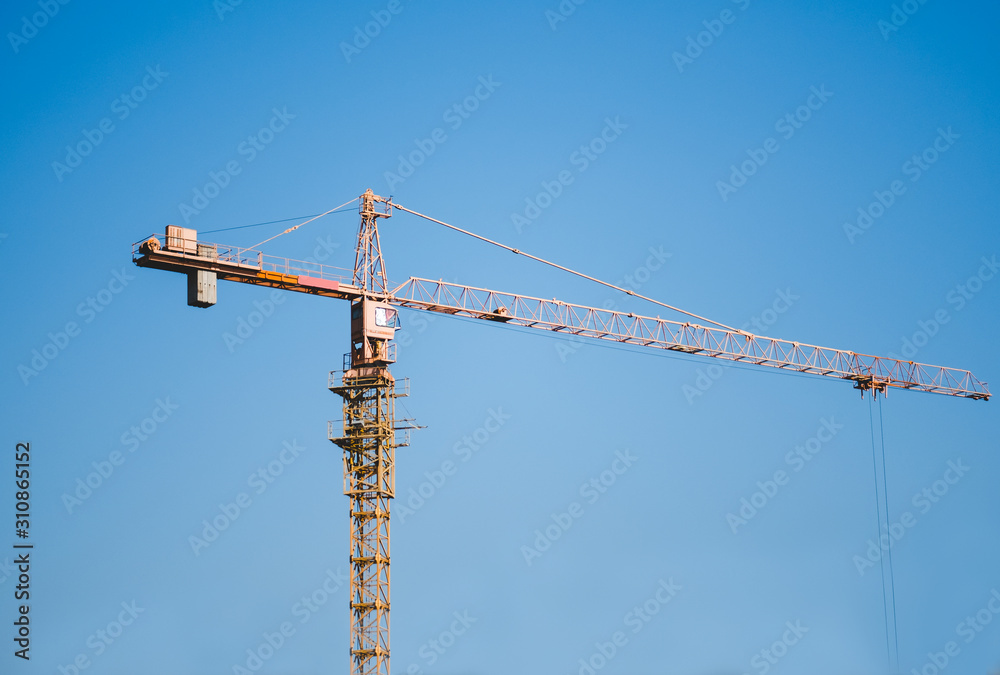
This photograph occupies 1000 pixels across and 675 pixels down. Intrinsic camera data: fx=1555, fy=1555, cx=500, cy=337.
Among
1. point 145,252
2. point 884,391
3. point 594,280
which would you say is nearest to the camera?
point 145,252

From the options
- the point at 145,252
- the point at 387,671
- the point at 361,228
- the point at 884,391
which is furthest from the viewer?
the point at 884,391

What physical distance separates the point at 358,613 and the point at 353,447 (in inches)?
419

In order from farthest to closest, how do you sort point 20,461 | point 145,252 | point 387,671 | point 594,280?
point 594,280 → point 387,671 → point 145,252 → point 20,461

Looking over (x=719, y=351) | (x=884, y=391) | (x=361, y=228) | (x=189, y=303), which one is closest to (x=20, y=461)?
(x=189, y=303)

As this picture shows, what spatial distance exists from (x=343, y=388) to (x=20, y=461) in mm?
23442

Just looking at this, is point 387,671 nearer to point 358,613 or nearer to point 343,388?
point 358,613

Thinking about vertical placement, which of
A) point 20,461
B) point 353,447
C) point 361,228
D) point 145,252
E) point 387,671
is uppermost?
point 361,228

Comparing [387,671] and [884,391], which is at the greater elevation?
[884,391]

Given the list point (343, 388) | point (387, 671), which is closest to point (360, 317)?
point (343, 388)

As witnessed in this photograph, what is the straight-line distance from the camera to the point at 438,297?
356 feet

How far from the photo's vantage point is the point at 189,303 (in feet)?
309

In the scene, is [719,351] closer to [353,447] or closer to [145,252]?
[353,447]

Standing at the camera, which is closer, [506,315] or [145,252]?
[145,252]

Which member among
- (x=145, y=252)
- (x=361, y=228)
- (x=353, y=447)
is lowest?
(x=353, y=447)
